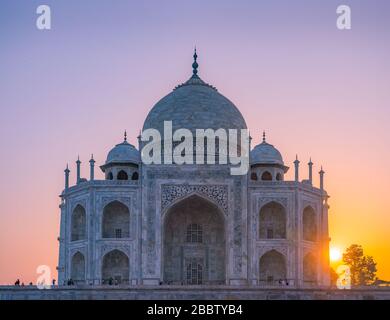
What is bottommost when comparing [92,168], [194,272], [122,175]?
[194,272]

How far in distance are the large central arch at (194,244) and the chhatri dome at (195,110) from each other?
4.38 metres

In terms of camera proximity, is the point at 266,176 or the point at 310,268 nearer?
the point at 310,268

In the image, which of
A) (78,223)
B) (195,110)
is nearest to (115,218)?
(78,223)

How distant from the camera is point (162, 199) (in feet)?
131

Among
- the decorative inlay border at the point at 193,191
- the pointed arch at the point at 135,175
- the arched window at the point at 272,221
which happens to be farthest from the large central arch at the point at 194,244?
the pointed arch at the point at 135,175

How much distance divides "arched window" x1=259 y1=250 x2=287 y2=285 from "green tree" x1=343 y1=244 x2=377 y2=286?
15420 millimetres

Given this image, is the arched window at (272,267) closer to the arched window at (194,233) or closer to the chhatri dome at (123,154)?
the arched window at (194,233)

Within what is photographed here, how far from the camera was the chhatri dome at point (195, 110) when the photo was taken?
144ft

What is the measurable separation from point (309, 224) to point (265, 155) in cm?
476

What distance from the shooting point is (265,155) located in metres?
44.9

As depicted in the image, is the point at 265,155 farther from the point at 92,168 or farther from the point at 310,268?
the point at 92,168
